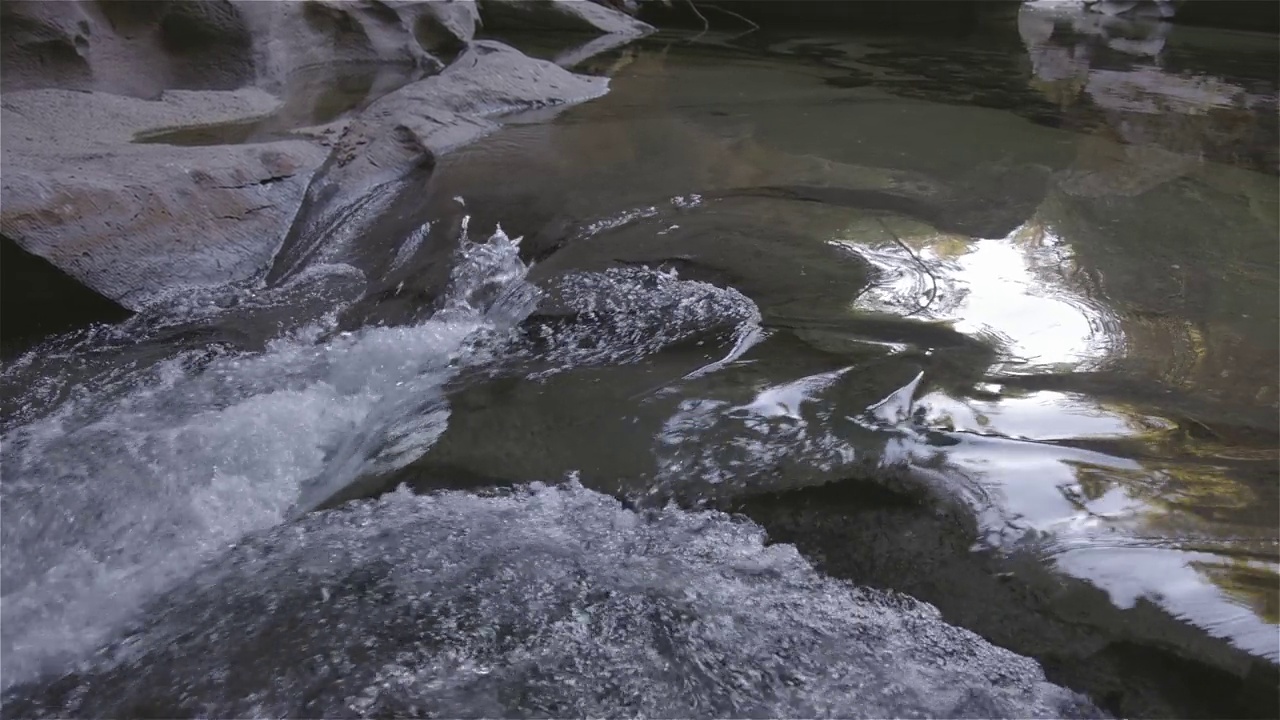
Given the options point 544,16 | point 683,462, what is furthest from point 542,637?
point 544,16

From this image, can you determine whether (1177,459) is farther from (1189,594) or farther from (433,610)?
(433,610)

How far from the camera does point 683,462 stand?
1.89m

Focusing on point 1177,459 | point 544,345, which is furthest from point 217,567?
point 1177,459

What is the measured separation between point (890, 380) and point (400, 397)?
1211 mm

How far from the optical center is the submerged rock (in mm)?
1382

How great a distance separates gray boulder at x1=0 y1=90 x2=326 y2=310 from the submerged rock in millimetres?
1639

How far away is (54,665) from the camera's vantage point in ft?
5.02

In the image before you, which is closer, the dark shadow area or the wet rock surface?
the wet rock surface

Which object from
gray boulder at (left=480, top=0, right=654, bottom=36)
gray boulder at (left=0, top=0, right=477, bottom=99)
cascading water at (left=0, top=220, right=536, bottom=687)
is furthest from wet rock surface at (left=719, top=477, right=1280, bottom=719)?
gray boulder at (left=480, top=0, right=654, bottom=36)

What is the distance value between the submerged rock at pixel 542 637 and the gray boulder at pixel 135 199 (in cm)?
164

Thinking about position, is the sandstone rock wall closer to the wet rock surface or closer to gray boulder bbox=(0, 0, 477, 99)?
gray boulder bbox=(0, 0, 477, 99)

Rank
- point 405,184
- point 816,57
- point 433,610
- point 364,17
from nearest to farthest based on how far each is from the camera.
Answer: point 433,610 < point 405,184 < point 364,17 < point 816,57

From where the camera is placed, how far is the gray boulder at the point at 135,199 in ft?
9.35

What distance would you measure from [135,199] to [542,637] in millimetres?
2459
